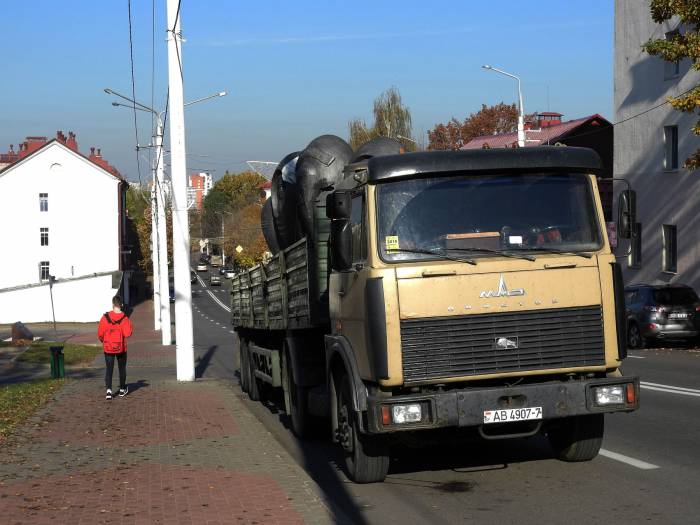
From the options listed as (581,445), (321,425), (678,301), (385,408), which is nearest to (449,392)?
(385,408)

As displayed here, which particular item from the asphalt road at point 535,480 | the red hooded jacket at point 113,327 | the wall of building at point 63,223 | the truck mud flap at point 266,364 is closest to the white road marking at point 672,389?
the asphalt road at point 535,480

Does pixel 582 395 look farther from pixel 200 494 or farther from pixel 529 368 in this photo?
pixel 200 494

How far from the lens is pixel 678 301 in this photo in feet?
85.8

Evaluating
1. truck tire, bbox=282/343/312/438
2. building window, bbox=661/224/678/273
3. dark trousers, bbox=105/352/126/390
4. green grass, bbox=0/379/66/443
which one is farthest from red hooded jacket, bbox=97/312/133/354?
building window, bbox=661/224/678/273

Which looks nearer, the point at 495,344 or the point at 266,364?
the point at 495,344

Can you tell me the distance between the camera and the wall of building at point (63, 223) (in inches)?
2918

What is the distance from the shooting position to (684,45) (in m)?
23.1

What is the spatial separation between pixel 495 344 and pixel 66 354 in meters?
29.4

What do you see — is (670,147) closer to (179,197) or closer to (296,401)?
(179,197)

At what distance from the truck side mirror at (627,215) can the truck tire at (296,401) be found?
405cm

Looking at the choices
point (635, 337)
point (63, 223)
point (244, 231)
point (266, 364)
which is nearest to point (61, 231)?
point (63, 223)

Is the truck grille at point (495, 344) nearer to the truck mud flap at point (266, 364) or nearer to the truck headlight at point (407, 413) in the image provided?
the truck headlight at point (407, 413)

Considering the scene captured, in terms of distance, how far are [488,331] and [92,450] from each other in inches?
197

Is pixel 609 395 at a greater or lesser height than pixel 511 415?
greater
